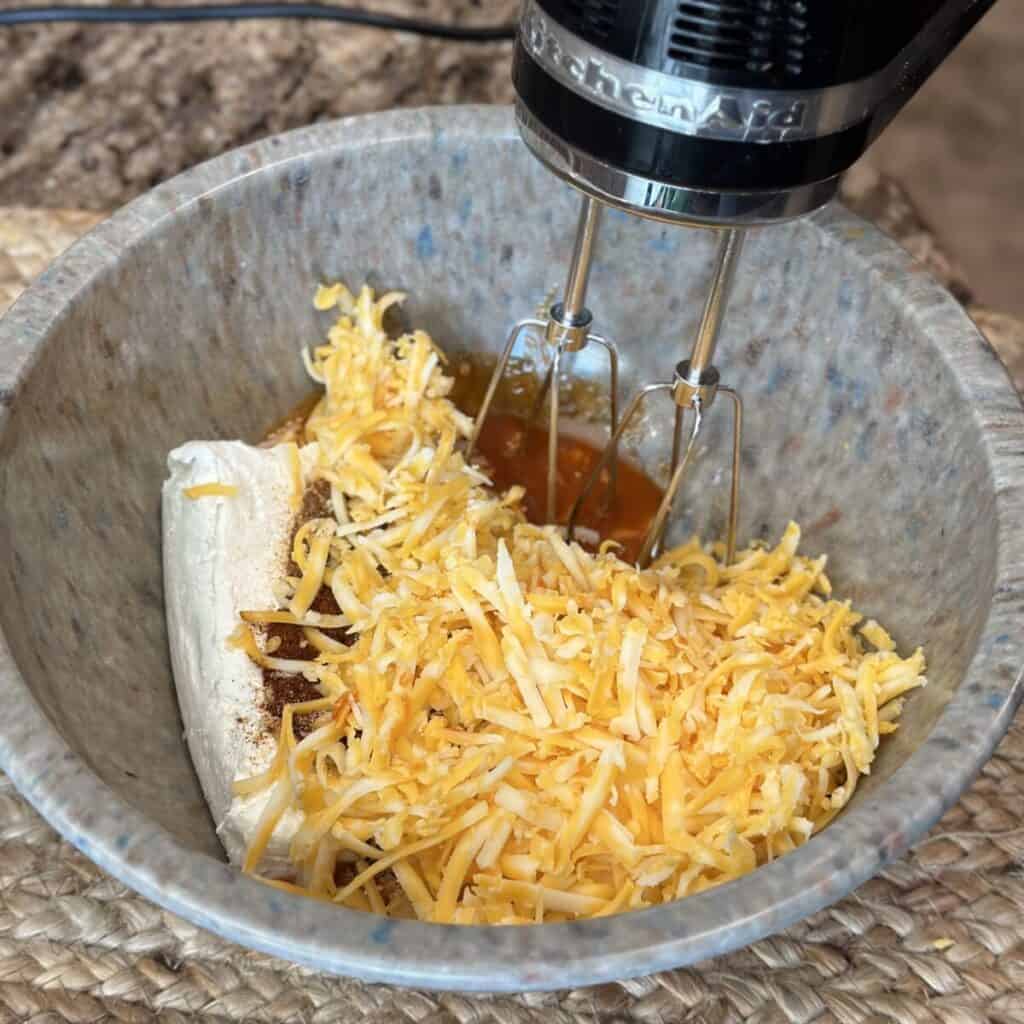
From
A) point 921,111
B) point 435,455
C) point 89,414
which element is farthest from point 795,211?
point 921,111

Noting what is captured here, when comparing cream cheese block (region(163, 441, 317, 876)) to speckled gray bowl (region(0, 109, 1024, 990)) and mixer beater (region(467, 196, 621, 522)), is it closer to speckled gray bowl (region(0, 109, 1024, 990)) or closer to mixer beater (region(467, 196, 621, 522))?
speckled gray bowl (region(0, 109, 1024, 990))

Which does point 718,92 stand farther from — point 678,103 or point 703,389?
point 703,389

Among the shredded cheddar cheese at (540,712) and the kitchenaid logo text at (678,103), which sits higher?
the kitchenaid logo text at (678,103)

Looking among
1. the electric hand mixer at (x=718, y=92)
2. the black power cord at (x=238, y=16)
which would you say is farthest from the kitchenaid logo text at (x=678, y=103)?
the black power cord at (x=238, y=16)

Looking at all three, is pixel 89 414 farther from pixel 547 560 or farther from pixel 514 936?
pixel 514 936

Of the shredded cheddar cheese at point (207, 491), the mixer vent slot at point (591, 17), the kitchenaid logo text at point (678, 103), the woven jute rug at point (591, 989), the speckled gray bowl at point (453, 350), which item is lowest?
the woven jute rug at point (591, 989)

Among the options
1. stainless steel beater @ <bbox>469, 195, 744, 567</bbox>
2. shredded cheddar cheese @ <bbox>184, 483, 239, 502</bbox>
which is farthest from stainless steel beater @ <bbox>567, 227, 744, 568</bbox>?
shredded cheddar cheese @ <bbox>184, 483, 239, 502</bbox>

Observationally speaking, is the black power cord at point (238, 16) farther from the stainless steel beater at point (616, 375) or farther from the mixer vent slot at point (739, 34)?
the mixer vent slot at point (739, 34)
